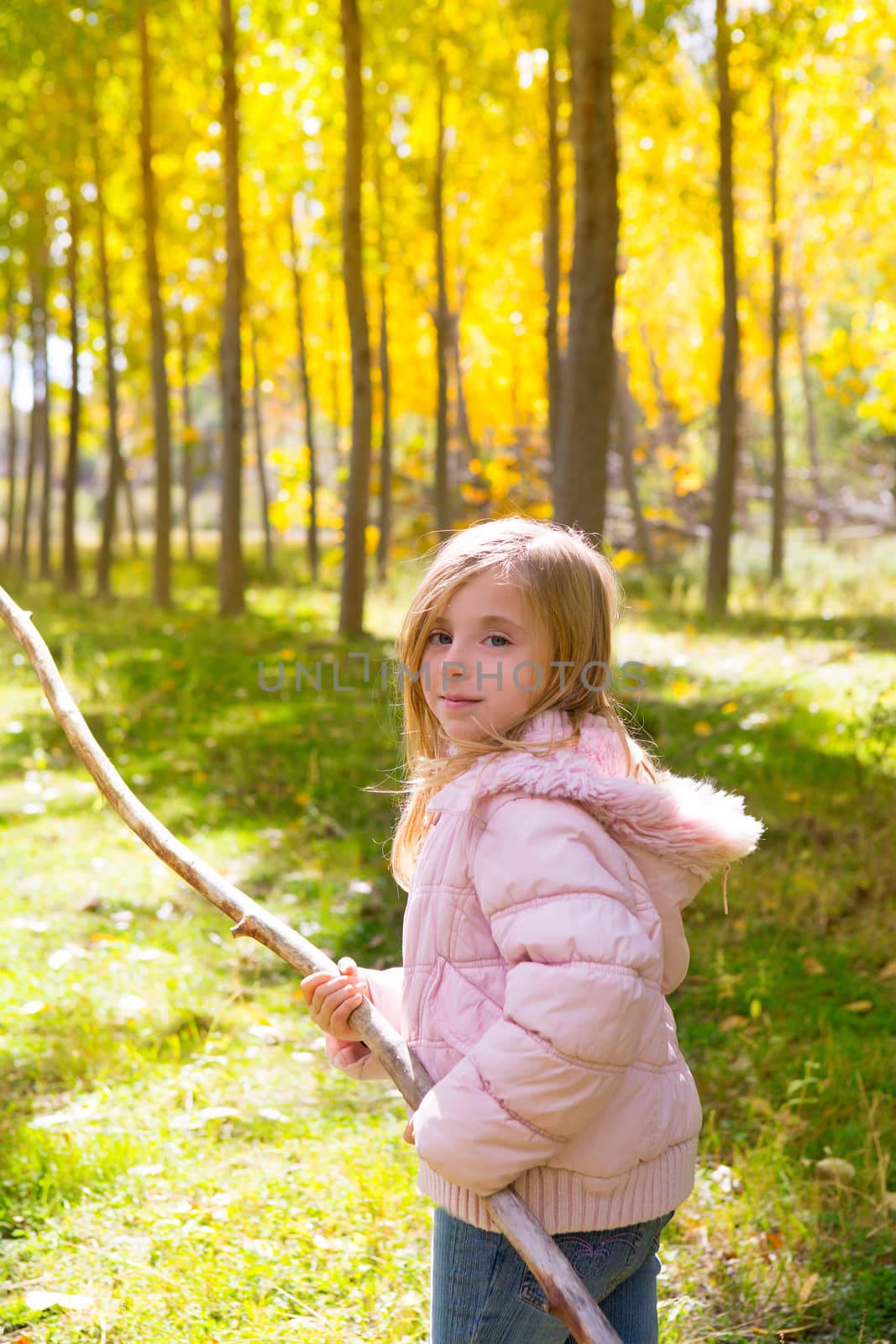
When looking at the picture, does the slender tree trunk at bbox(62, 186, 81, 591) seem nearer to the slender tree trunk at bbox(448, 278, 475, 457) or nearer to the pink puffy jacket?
the slender tree trunk at bbox(448, 278, 475, 457)

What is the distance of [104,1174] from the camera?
3.16 meters

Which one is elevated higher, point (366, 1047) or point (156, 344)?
point (156, 344)

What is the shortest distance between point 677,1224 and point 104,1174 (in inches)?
59.2

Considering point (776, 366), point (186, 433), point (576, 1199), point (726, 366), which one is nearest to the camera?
point (576, 1199)

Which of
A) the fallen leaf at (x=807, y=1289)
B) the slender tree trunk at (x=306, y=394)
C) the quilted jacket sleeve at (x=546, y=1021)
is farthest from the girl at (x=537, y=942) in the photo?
the slender tree trunk at (x=306, y=394)

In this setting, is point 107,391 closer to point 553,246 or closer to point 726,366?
point 553,246

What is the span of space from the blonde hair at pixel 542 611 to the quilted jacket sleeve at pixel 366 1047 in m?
0.20

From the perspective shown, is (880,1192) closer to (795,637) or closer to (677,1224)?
(677,1224)

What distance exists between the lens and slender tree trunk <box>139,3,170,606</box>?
44.5 feet

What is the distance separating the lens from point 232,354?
13.1 m

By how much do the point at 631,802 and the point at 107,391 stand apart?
56.2 feet

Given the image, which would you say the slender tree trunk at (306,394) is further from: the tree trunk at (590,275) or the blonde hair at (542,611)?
the blonde hair at (542,611)

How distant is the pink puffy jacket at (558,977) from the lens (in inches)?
57.2

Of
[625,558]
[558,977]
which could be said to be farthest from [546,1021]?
[625,558]
